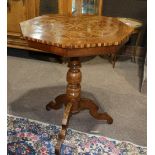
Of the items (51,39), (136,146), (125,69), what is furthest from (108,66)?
(51,39)

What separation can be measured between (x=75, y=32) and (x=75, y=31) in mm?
26

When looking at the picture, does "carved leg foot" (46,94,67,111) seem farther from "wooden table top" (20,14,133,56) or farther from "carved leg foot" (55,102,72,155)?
"wooden table top" (20,14,133,56)

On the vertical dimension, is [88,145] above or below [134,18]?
below

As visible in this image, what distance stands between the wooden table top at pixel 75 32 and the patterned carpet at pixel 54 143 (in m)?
0.76

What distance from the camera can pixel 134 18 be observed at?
3646 millimetres

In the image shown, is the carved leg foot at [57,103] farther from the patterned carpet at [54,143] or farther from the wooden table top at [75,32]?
the wooden table top at [75,32]

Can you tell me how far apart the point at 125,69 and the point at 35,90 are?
1.26 m

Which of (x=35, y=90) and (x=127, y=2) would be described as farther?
(x=127, y=2)

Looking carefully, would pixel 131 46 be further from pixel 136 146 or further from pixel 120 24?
pixel 136 146

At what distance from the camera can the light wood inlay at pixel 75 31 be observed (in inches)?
61.7

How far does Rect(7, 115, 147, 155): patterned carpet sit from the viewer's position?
6.18 feet

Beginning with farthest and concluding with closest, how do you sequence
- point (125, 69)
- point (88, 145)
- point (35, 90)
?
1. point (125, 69)
2. point (35, 90)
3. point (88, 145)

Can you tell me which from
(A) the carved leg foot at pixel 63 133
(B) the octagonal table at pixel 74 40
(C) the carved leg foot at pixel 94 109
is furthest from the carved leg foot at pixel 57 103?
(A) the carved leg foot at pixel 63 133
